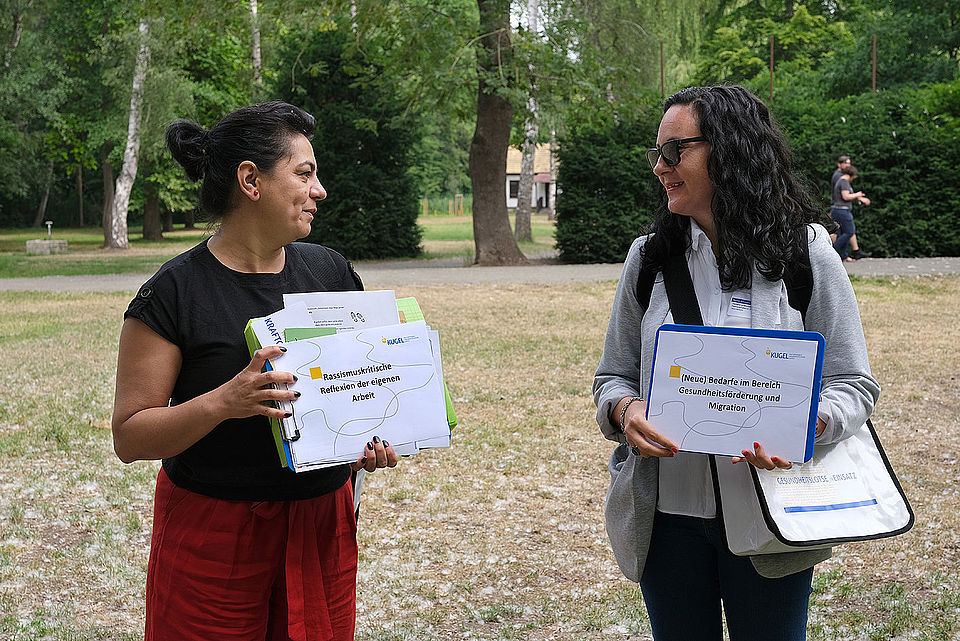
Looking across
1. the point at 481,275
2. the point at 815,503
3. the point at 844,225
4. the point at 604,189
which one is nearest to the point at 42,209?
the point at 604,189

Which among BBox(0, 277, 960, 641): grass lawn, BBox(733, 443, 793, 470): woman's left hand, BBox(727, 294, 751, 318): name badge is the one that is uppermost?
BBox(727, 294, 751, 318): name badge

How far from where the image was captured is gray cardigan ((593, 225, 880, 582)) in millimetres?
2186

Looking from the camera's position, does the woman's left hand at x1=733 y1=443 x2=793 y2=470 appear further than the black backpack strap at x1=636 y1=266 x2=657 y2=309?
No

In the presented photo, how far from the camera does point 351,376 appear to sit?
213 centimetres

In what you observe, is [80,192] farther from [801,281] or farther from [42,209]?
[801,281]

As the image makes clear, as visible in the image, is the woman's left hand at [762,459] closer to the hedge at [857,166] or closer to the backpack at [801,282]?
the backpack at [801,282]

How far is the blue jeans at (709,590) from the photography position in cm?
226

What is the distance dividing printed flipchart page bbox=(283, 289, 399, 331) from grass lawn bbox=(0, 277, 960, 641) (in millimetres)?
2193

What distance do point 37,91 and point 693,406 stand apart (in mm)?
32981

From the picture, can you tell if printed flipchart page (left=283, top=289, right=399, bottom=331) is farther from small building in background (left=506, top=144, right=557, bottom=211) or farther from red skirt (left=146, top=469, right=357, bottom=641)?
small building in background (left=506, top=144, right=557, bottom=211)

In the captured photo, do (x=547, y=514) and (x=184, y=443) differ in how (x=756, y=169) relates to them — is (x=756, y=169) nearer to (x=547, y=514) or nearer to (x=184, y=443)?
(x=184, y=443)

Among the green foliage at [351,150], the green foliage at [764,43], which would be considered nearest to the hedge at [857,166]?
the green foliage at [351,150]

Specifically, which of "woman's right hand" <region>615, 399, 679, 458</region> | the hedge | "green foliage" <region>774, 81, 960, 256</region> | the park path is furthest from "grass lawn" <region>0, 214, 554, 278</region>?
"woman's right hand" <region>615, 399, 679, 458</region>

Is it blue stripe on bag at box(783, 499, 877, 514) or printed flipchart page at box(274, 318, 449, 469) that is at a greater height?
printed flipchart page at box(274, 318, 449, 469)
